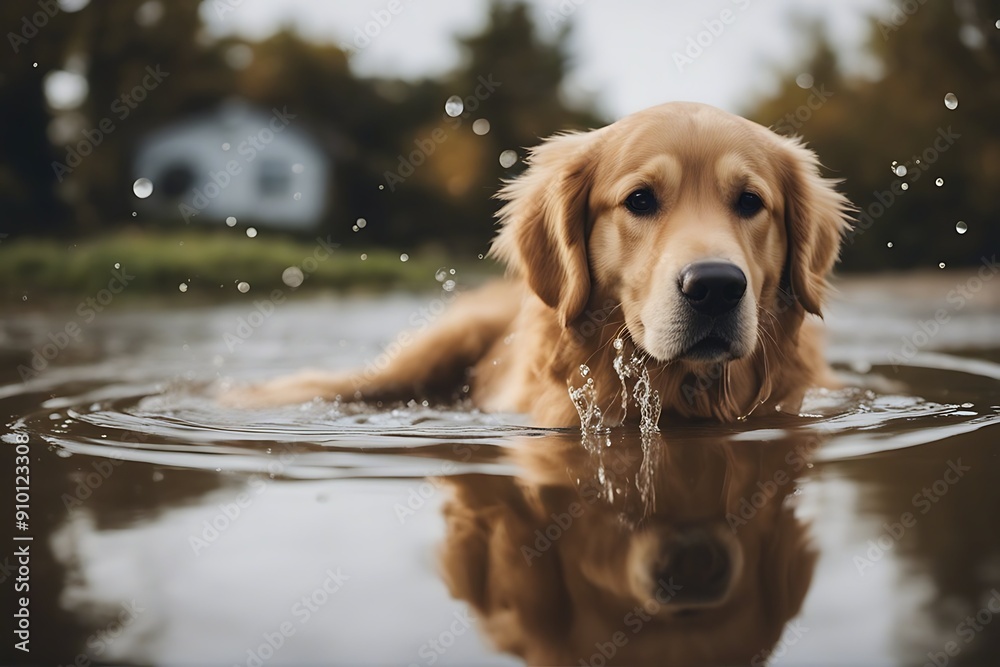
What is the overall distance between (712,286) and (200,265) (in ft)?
42.2

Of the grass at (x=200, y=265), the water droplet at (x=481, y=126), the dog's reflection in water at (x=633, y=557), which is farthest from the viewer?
the water droplet at (x=481, y=126)

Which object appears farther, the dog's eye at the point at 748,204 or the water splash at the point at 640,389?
the water splash at the point at 640,389

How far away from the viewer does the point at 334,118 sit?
22.3 m

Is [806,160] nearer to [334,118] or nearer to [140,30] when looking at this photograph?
[140,30]

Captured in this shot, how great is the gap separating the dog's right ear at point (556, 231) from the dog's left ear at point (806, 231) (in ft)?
2.64

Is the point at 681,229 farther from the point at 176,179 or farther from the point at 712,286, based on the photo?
the point at 176,179

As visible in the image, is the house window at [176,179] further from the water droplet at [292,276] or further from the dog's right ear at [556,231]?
the dog's right ear at [556,231]

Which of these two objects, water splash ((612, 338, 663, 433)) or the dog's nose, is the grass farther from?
the dog's nose

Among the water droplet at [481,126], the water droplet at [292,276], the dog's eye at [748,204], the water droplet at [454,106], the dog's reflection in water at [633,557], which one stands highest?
the water droplet at [454,106]

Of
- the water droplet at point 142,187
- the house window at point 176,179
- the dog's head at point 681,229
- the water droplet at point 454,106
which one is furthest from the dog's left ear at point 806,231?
the house window at point 176,179

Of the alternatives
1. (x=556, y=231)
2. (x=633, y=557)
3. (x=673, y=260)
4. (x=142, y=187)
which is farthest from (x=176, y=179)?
(x=633, y=557)

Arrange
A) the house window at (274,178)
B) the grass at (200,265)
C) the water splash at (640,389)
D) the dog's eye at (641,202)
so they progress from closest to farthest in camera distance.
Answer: the dog's eye at (641,202)
the water splash at (640,389)
the grass at (200,265)
the house window at (274,178)

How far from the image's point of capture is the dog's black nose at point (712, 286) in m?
2.97

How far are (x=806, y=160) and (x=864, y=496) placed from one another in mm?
1964
